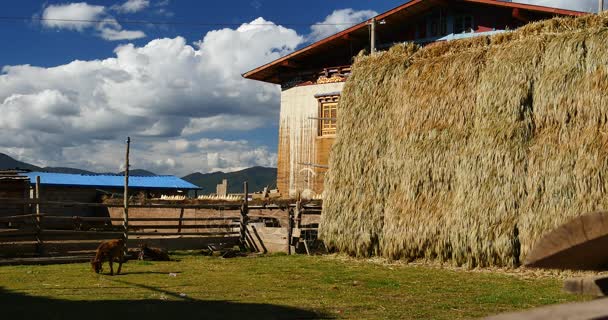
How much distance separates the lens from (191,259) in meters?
15.4

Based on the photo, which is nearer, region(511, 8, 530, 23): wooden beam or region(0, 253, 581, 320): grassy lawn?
region(0, 253, 581, 320): grassy lawn

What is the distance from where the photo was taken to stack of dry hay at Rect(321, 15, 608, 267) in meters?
11.4

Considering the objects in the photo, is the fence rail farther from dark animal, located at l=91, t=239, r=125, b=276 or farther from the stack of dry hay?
the stack of dry hay

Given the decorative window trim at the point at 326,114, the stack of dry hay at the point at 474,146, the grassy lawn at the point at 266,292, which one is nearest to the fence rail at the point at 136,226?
the grassy lawn at the point at 266,292

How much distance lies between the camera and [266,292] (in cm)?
948

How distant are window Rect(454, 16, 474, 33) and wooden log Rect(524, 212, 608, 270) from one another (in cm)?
2389

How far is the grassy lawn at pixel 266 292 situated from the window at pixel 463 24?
14471mm

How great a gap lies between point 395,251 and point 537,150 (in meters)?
3.75

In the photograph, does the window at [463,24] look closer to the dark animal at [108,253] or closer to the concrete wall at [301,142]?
the concrete wall at [301,142]

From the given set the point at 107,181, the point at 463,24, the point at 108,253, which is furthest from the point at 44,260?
the point at 107,181

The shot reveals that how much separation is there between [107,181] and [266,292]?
33.8m

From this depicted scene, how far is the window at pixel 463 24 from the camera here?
25.1 m

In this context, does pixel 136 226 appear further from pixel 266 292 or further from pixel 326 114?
pixel 326 114

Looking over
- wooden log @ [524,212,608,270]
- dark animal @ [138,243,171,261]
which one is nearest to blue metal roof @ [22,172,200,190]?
dark animal @ [138,243,171,261]
